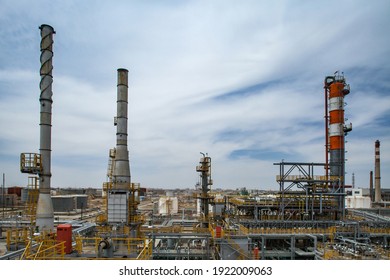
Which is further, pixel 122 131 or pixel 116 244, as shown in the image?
pixel 122 131

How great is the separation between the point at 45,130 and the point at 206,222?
10.3m

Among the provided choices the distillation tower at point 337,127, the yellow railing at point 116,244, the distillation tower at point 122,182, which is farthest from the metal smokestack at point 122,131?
the distillation tower at point 337,127

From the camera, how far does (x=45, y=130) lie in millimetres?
9781

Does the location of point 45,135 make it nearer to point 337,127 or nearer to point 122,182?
point 122,182

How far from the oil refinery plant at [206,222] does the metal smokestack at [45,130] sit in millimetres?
33

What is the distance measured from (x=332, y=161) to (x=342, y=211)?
3206 millimetres

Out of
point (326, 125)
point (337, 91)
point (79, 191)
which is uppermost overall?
point (337, 91)

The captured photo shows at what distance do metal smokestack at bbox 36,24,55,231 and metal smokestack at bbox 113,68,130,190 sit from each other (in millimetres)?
2783

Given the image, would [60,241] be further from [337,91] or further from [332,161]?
[337,91]

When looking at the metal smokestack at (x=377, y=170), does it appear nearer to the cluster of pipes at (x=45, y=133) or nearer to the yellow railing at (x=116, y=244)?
the yellow railing at (x=116, y=244)

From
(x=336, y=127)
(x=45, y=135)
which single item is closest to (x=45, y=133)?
(x=45, y=135)

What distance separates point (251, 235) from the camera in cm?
1296

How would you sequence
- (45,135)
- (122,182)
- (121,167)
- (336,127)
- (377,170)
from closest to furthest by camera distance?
1. (45,135)
2. (122,182)
3. (121,167)
4. (377,170)
5. (336,127)
